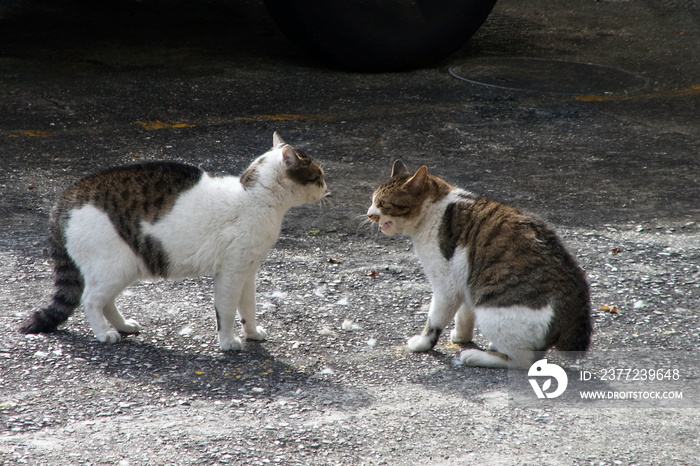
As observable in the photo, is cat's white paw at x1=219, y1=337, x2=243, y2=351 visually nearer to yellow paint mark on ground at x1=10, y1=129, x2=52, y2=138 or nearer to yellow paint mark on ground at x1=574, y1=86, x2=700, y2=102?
yellow paint mark on ground at x1=10, y1=129, x2=52, y2=138

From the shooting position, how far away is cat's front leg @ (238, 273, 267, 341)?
4.52m

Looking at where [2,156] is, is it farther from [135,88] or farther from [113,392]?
[113,392]

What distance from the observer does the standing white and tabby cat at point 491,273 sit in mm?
4082

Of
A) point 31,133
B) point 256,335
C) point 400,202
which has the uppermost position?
point 400,202

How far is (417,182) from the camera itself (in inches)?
178

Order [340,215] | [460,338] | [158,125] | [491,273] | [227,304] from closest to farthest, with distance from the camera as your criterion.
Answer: [491,273], [227,304], [460,338], [340,215], [158,125]

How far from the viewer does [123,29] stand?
991cm

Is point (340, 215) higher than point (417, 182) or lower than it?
lower

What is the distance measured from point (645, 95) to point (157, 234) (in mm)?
5854

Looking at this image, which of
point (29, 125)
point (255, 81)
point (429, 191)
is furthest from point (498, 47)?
point (429, 191)

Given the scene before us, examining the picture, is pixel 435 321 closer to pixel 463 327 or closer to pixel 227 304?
pixel 463 327

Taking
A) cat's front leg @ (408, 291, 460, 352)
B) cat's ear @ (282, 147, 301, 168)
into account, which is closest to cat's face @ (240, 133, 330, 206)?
cat's ear @ (282, 147, 301, 168)

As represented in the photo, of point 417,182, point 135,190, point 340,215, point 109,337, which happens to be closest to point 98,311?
point 109,337

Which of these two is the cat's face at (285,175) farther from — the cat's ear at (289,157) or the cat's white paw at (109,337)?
the cat's white paw at (109,337)
